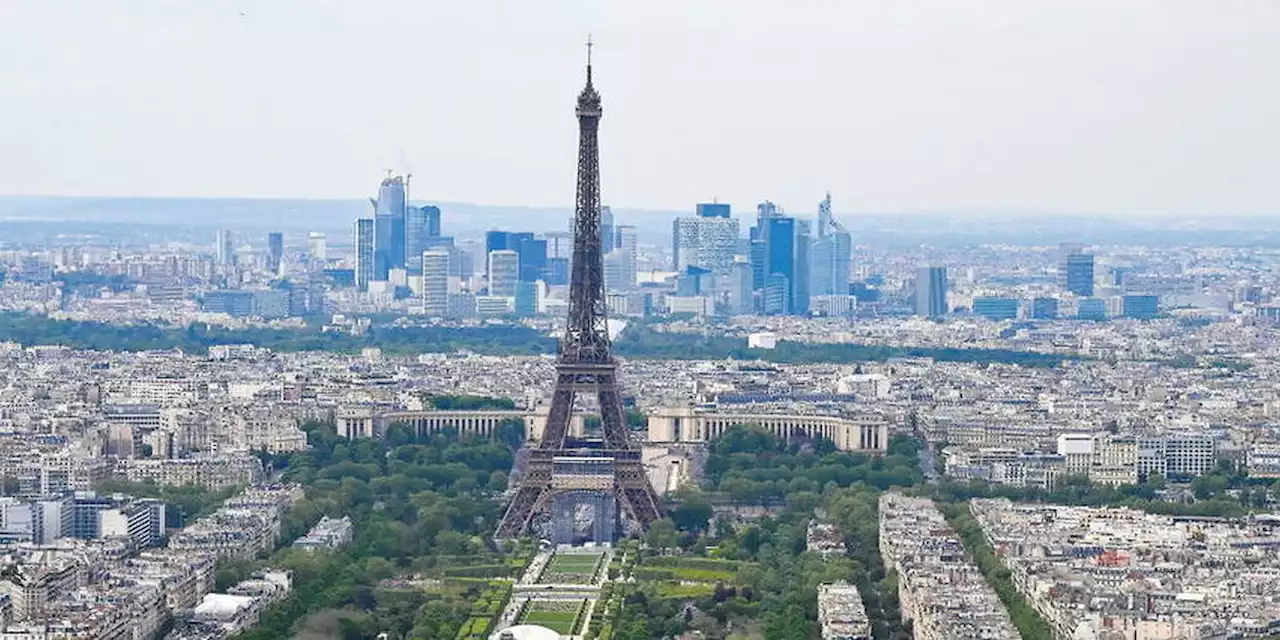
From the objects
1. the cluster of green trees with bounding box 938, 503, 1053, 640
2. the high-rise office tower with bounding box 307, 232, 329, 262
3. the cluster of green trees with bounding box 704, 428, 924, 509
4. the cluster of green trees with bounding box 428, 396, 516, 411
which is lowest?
the cluster of green trees with bounding box 704, 428, 924, 509

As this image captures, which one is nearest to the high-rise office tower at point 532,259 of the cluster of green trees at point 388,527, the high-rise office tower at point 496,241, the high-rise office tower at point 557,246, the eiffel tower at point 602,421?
the high-rise office tower at point 496,241

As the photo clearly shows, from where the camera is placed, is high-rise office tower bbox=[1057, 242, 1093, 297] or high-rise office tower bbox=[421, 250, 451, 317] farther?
high-rise office tower bbox=[1057, 242, 1093, 297]

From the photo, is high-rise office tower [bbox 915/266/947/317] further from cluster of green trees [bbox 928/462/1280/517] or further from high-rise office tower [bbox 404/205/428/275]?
cluster of green trees [bbox 928/462/1280/517]

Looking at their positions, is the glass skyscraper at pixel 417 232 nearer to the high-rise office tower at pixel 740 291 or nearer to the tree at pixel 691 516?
the high-rise office tower at pixel 740 291

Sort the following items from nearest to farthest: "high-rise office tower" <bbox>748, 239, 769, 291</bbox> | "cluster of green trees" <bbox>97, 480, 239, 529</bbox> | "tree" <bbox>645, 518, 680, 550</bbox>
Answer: "tree" <bbox>645, 518, 680, 550</bbox> < "cluster of green trees" <bbox>97, 480, 239, 529</bbox> < "high-rise office tower" <bbox>748, 239, 769, 291</bbox>

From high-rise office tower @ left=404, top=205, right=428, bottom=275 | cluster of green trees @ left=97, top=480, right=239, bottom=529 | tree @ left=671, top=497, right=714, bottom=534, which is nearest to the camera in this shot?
cluster of green trees @ left=97, top=480, right=239, bottom=529

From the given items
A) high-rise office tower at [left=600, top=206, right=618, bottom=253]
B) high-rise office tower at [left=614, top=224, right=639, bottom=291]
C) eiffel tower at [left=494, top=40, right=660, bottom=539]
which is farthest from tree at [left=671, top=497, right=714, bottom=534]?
high-rise office tower at [left=600, top=206, right=618, bottom=253]

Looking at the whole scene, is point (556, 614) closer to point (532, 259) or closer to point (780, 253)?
point (780, 253)

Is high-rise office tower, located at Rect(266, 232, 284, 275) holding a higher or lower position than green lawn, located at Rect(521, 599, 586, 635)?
higher
